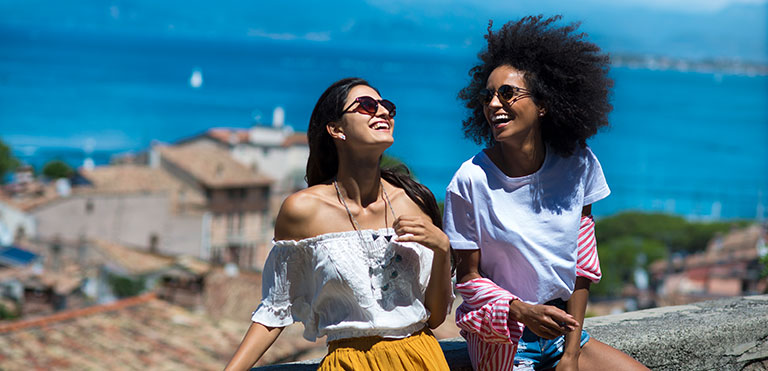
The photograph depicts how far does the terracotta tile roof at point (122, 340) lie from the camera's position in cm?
1421

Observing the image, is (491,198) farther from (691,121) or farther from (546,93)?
(691,121)

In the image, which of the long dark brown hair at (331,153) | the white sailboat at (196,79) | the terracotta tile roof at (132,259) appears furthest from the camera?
the white sailboat at (196,79)

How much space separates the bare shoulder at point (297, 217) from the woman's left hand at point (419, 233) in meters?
0.26

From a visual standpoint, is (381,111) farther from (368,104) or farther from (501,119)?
(501,119)

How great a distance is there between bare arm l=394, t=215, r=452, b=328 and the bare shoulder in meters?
0.26

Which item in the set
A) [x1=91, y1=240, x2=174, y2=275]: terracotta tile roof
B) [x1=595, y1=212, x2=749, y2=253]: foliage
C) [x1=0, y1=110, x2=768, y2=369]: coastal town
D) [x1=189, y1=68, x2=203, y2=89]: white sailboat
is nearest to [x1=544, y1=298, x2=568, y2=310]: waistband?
[x1=0, y1=110, x2=768, y2=369]: coastal town

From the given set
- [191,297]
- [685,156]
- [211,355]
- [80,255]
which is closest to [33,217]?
[80,255]

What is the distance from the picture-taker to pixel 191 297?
18531 millimetres

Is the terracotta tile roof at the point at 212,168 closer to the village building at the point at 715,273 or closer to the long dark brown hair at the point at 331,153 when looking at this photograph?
the village building at the point at 715,273

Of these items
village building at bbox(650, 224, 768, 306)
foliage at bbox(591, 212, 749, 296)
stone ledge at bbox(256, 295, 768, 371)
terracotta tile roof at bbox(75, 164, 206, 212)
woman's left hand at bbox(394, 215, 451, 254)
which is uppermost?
woman's left hand at bbox(394, 215, 451, 254)

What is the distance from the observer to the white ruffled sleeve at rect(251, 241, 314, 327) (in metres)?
2.63

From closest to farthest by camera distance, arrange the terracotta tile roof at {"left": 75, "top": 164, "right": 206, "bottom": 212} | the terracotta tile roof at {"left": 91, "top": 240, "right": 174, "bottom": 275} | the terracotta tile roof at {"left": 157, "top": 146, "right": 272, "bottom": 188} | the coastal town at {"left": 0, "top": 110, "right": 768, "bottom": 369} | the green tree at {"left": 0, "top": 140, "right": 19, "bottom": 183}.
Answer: the coastal town at {"left": 0, "top": 110, "right": 768, "bottom": 369} < the terracotta tile roof at {"left": 91, "top": 240, "right": 174, "bottom": 275} < the terracotta tile roof at {"left": 75, "top": 164, "right": 206, "bottom": 212} < the terracotta tile roof at {"left": 157, "top": 146, "right": 272, "bottom": 188} < the green tree at {"left": 0, "top": 140, "right": 19, "bottom": 183}

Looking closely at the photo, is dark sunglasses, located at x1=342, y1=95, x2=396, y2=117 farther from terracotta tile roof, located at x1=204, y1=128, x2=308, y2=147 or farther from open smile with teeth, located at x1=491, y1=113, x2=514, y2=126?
terracotta tile roof, located at x1=204, y1=128, x2=308, y2=147

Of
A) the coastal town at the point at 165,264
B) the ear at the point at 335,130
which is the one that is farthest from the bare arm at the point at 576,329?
the coastal town at the point at 165,264
